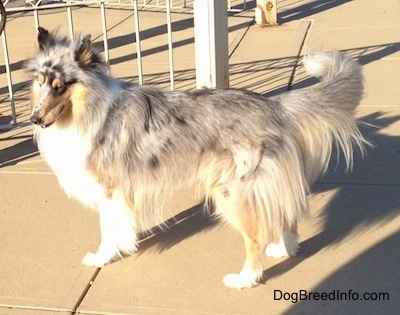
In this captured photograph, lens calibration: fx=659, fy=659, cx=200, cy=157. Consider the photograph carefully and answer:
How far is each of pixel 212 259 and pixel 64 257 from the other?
37.7 inches

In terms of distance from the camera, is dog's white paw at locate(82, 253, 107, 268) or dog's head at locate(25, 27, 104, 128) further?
dog's white paw at locate(82, 253, 107, 268)

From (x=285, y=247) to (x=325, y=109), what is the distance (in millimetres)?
917

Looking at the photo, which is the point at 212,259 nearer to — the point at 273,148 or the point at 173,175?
the point at 173,175

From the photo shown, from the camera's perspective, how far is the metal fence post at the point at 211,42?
20.3 ft

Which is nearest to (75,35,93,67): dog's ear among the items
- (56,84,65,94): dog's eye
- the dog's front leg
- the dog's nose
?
(56,84,65,94): dog's eye

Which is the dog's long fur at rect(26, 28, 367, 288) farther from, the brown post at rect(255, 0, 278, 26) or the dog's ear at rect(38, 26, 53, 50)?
the brown post at rect(255, 0, 278, 26)

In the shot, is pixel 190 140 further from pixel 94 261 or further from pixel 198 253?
pixel 94 261

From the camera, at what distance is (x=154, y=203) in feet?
13.7

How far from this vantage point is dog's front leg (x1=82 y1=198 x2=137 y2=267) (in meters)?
4.07

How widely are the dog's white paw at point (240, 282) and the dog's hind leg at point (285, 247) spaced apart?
0.36m

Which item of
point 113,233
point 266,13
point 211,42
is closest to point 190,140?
point 113,233

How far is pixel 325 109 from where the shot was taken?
3898 mm

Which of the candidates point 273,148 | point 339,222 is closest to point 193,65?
point 339,222

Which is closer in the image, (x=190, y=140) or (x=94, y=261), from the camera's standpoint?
(x=190, y=140)
